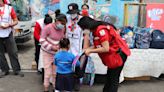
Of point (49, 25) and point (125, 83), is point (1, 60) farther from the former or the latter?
point (125, 83)

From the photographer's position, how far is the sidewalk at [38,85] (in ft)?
20.0

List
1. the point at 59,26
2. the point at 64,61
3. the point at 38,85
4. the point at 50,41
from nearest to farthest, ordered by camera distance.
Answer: the point at 64,61
the point at 59,26
the point at 50,41
the point at 38,85

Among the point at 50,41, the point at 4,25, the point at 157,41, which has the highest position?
the point at 4,25

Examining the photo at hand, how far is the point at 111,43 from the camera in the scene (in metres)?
4.57

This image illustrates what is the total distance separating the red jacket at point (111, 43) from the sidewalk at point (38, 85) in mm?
1558

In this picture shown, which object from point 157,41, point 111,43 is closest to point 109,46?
point 111,43

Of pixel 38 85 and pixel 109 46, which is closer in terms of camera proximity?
pixel 109 46

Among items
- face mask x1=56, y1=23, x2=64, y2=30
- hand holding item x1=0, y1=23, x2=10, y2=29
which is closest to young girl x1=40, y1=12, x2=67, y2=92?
face mask x1=56, y1=23, x2=64, y2=30

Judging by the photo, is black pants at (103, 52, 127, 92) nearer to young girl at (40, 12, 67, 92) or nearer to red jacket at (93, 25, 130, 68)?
red jacket at (93, 25, 130, 68)

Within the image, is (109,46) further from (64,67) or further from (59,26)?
Result: (59,26)

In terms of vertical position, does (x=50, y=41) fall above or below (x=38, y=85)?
above

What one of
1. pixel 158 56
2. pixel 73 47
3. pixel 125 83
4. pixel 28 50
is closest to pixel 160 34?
pixel 158 56

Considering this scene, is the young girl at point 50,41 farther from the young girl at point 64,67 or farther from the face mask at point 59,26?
the young girl at point 64,67

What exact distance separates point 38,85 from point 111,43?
234 centimetres
